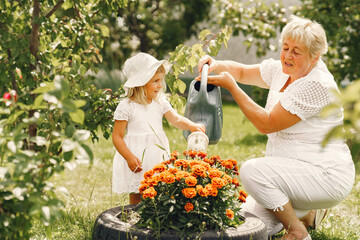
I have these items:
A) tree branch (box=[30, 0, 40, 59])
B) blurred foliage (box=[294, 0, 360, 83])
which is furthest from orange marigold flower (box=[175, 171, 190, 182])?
blurred foliage (box=[294, 0, 360, 83])

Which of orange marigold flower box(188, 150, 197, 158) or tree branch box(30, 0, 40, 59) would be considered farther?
tree branch box(30, 0, 40, 59)

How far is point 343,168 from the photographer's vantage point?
2662 mm

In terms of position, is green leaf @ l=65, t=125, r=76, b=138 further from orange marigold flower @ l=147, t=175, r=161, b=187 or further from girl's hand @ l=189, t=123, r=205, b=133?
girl's hand @ l=189, t=123, r=205, b=133

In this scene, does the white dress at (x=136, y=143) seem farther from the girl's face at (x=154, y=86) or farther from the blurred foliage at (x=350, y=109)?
the blurred foliage at (x=350, y=109)

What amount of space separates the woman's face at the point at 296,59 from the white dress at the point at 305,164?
49mm

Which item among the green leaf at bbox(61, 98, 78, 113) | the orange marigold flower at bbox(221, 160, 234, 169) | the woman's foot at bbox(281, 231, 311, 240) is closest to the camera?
the green leaf at bbox(61, 98, 78, 113)

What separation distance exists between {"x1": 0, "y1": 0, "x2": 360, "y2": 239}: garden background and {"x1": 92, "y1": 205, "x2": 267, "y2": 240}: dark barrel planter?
8.9 inches

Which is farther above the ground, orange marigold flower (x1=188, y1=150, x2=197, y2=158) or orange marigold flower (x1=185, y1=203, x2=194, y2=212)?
orange marigold flower (x1=188, y1=150, x2=197, y2=158)

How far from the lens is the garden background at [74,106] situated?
1387 mm

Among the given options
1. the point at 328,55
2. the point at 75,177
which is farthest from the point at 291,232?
the point at 328,55

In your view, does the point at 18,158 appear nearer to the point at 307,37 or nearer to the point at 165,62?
the point at 165,62

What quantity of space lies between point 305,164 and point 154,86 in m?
0.99

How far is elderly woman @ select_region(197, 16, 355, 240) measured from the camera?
2.58 meters

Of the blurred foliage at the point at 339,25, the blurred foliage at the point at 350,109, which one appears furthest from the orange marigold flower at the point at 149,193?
the blurred foliage at the point at 339,25
